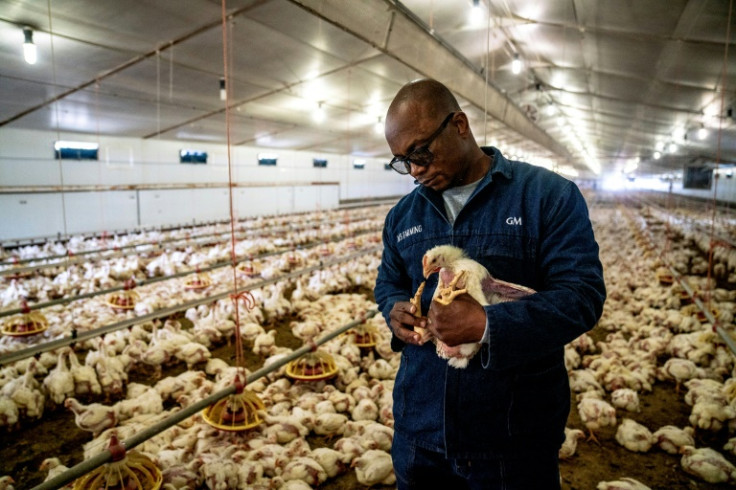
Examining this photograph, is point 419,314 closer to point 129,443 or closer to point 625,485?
point 129,443

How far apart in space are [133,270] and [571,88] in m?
11.2

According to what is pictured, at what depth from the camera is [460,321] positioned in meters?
1.13

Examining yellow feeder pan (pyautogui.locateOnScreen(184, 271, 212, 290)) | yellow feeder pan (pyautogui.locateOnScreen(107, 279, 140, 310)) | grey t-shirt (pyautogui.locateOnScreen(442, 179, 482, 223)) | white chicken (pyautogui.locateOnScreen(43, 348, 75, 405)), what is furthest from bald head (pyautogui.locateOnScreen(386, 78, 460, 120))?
yellow feeder pan (pyautogui.locateOnScreen(184, 271, 212, 290))

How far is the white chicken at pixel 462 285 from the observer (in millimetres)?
1203

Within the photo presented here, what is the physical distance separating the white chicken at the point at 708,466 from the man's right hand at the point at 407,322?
2.84 metres

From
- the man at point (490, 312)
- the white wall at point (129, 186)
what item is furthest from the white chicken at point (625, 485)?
the white wall at point (129, 186)

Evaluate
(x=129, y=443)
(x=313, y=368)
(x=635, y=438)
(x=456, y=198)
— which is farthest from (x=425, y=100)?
(x=635, y=438)

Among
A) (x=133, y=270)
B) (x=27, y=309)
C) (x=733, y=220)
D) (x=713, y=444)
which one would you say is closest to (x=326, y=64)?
(x=133, y=270)

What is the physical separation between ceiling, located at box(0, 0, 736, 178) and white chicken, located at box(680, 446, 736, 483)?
2725 mm

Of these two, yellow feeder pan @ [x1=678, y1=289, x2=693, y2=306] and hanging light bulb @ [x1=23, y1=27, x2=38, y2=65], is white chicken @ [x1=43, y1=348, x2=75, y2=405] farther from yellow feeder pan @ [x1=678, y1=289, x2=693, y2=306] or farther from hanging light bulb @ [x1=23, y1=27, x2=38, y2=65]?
yellow feeder pan @ [x1=678, y1=289, x2=693, y2=306]

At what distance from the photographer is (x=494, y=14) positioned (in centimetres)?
639

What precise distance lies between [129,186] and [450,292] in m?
12.4

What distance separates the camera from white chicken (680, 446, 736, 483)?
2.70 metres

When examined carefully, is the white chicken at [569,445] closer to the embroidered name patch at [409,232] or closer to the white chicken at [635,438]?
the white chicken at [635,438]
